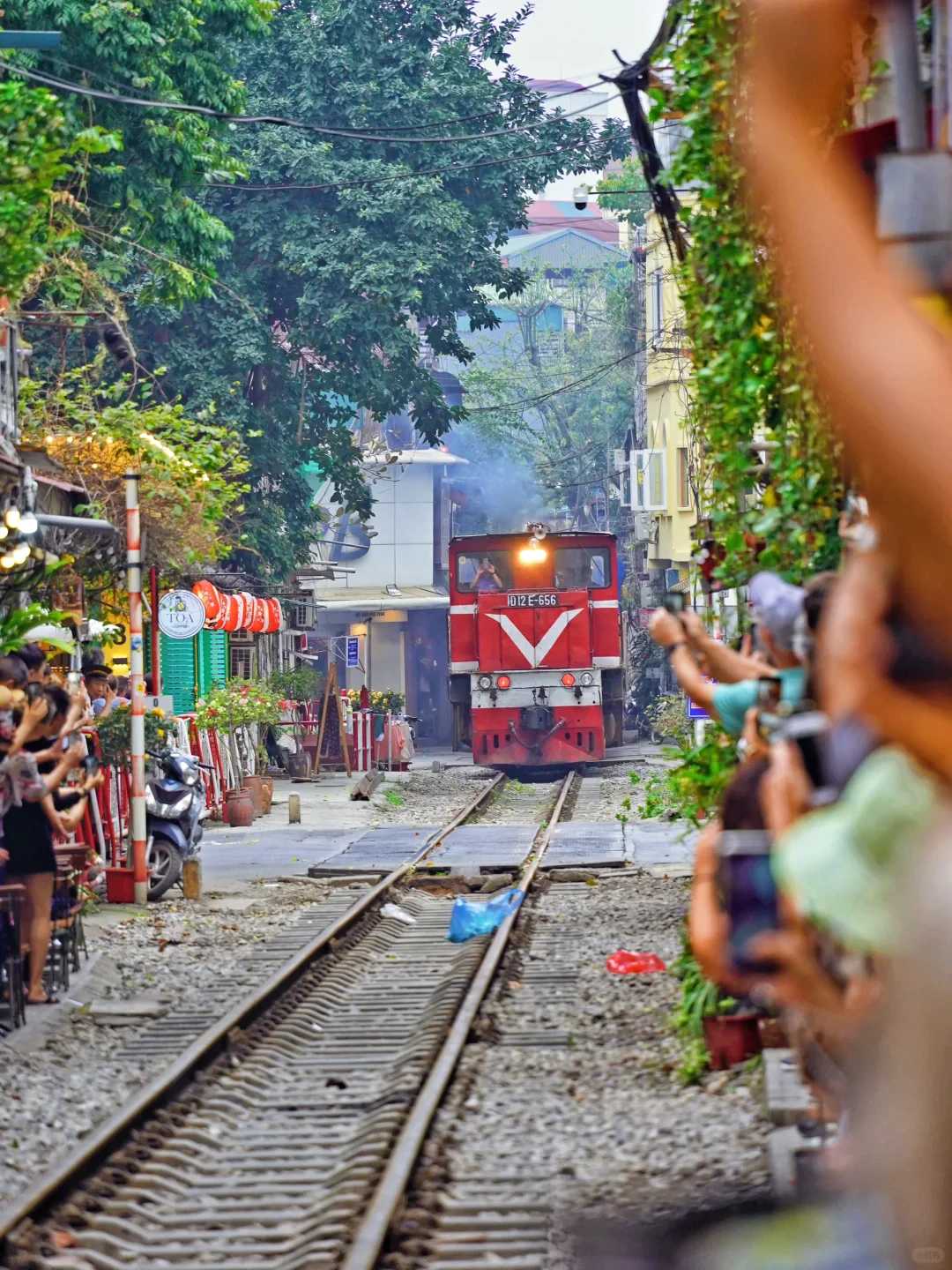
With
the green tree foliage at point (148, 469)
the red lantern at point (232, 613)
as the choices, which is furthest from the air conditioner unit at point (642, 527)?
the green tree foliage at point (148, 469)

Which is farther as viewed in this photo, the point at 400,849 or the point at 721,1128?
the point at 400,849

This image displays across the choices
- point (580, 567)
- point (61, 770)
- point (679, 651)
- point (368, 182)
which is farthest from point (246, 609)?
point (679, 651)

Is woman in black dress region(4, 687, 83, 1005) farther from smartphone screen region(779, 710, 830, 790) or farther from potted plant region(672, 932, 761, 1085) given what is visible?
smartphone screen region(779, 710, 830, 790)

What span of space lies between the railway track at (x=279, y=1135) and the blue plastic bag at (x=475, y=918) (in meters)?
0.76

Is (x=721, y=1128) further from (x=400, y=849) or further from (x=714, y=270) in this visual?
(x=400, y=849)

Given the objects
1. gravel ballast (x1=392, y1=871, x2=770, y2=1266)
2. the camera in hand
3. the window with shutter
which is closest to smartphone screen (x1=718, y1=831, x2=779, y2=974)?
the camera in hand

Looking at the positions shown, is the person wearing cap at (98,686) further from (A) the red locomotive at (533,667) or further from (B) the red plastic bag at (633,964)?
(A) the red locomotive at (533,667)

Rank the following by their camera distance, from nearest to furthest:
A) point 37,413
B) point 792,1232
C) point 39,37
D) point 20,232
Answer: point 792,1232 < point 20,232 < point 39,37 < point 37,413

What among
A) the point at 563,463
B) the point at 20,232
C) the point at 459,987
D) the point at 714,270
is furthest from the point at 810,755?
the point at 563,463

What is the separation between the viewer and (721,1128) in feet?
24.4

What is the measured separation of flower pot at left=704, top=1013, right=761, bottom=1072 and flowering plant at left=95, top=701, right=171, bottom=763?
8.48 m

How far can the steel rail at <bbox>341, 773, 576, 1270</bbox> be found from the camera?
238 inches

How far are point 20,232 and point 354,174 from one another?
1961cm

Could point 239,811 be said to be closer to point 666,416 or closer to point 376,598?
point 666,416
